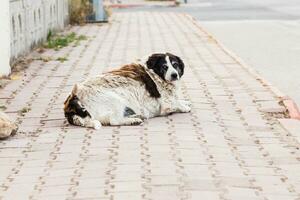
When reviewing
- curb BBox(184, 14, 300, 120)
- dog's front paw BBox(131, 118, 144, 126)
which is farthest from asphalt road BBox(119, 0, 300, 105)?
dog's front paw BBox(131, 118, 144, 126)

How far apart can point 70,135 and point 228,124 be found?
5.47 ft

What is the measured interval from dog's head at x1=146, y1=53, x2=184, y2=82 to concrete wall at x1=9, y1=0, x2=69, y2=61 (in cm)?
482

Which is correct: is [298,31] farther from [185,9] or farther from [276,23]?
[185,9]

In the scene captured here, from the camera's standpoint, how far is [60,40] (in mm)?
17859

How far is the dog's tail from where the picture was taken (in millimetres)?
8547

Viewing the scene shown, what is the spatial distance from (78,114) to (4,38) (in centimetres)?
433

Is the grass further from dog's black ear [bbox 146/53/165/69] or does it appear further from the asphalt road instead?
dog's black ear [bbox 146/53/165/69]

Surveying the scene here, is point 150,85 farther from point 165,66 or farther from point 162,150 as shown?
point 162,150

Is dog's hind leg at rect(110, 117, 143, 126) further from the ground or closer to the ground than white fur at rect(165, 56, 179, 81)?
closer to the ground

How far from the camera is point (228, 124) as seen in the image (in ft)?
29.5

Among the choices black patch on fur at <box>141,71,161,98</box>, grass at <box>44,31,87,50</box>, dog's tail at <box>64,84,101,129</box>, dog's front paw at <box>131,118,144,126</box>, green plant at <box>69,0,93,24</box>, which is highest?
black patch on fur at <box>141,71,161,98</box>

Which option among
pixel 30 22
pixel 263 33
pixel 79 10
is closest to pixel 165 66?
pixel 30 22

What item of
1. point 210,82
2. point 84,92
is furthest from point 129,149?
point 210,82

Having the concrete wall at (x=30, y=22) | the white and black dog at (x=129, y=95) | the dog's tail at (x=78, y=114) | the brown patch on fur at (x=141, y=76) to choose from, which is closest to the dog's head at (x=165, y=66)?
the white and black dog at (x=129, y=95)
